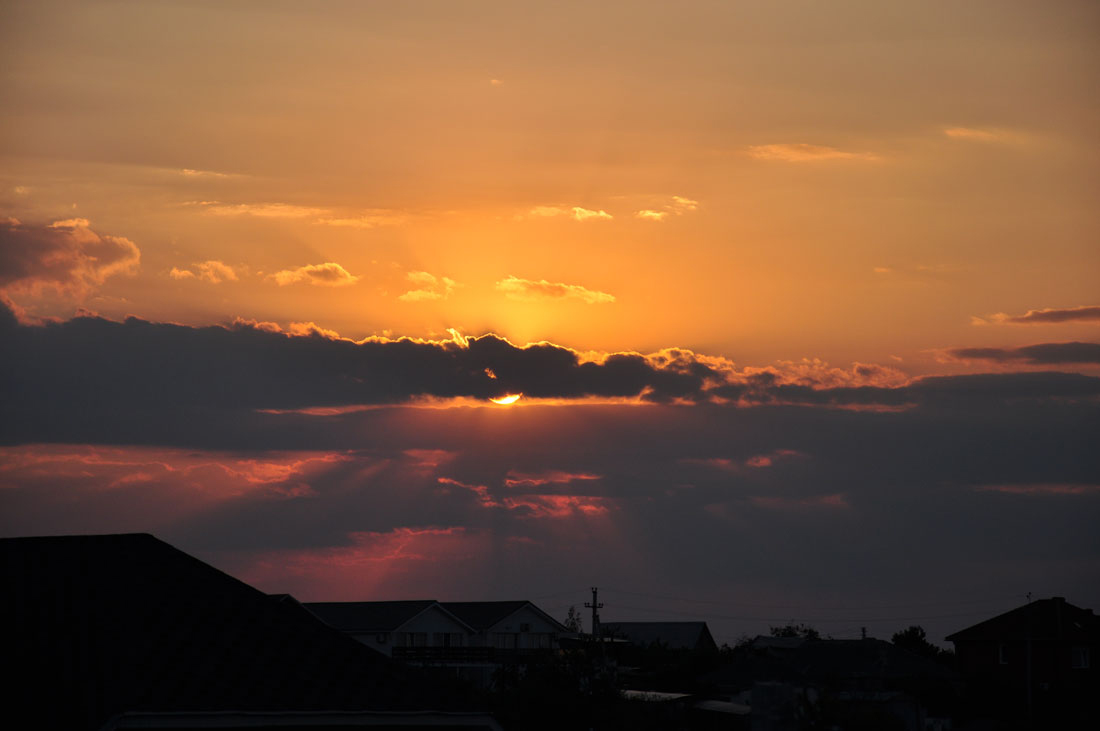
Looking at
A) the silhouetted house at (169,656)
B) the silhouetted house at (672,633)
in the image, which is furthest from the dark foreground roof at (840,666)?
the silhouetted house at (672,633)

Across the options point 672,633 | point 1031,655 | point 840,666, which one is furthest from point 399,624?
point 672,633

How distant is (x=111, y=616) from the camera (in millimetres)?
23391

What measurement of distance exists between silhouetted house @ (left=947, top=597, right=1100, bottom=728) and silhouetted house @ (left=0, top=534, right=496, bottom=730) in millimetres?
65220

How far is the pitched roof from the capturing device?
102m

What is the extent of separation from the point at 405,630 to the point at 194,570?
78435 mm

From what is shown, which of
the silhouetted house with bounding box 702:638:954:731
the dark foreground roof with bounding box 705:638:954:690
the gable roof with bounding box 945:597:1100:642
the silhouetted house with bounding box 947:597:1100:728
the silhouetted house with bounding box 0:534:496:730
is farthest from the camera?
the gable roof with bounding box 945:597:1100:642

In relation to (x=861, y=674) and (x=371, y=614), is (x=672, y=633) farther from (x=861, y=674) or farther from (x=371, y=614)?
(x=861, y=674)

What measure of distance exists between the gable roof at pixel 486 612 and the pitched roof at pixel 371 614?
189 inches

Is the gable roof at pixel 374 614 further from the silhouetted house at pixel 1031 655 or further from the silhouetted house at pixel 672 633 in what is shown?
the silhouetted house at pixel 672 633

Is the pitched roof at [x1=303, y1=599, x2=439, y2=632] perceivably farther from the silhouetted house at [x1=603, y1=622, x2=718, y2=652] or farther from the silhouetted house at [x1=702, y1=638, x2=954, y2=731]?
the silhouetted house at [x1=603, y1=622, x2=718, y2=652]

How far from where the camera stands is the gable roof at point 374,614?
102 metres

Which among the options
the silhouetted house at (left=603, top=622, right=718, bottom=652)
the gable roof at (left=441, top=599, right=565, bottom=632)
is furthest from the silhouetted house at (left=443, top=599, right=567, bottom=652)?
the silhouetted house at (left=603, top=622, right=718, bottom=652)

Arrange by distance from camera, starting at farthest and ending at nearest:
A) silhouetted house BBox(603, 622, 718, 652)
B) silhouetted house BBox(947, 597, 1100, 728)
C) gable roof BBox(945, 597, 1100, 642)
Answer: silhouetted house BBox(603, 622, 718, 652), gable roof BBox(945, 597, 1100, 642), silhouetted house BBox(947, 597, 1100, 728)

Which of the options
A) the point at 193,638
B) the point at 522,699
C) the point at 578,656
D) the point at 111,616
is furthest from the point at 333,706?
the point at 578,656
